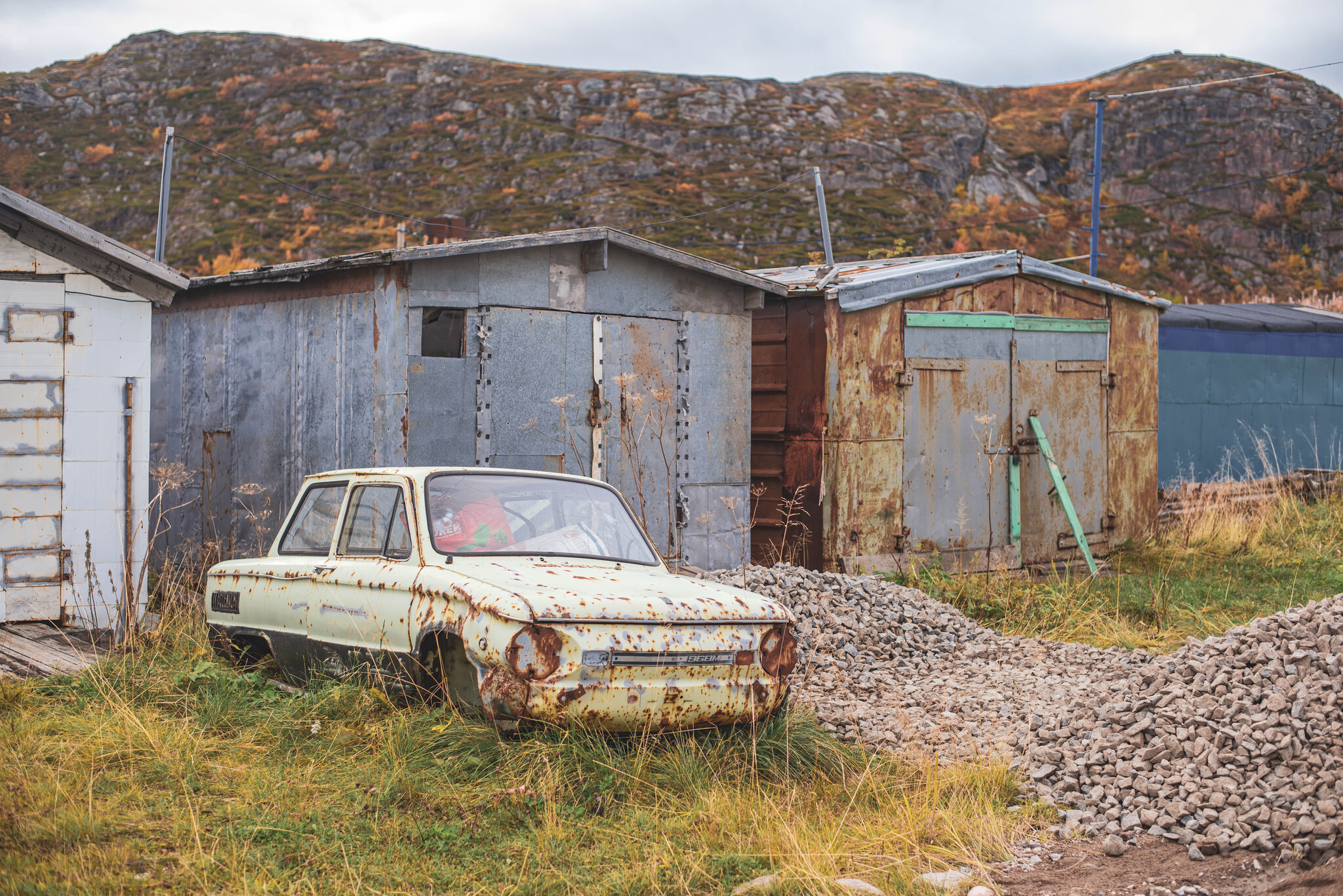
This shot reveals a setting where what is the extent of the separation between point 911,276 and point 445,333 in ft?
15.2

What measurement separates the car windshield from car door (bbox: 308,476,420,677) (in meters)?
0.18

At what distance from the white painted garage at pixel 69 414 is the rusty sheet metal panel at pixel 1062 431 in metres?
8.12

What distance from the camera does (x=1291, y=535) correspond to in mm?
12648

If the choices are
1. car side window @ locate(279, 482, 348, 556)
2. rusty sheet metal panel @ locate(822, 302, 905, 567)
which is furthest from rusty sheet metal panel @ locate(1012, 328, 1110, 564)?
car side window @ locate(279, 482, 348, 556)

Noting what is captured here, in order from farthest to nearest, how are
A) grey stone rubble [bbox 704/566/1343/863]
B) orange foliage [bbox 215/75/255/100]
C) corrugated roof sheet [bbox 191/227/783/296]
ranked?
1. orange foliage [bbox 215/75/255/100]
2. corrugated roof sheet [bbox 191/227/783/296]
3. grey stone rubble [bbox 704/566/1343/863]

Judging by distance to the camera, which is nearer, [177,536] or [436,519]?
[436,519]

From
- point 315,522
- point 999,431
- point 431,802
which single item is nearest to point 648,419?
point 315,522

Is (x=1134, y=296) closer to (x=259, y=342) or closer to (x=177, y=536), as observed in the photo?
(x=259, y=342)

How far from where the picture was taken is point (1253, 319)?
671 inches

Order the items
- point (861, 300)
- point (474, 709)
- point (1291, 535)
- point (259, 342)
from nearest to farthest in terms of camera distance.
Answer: point (474, 709) < point (259, 342) < point (861, 300) < point (1291, 535)

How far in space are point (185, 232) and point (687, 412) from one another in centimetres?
3168

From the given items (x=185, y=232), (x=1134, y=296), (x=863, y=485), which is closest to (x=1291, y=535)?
(x=1134, y=296)

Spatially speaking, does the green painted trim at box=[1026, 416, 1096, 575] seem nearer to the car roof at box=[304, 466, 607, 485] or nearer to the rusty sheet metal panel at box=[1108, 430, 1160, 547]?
the rusty sheet metal panel at box=[1108, 430, 1160, 547]

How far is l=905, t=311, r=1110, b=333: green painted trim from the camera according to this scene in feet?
36.3
